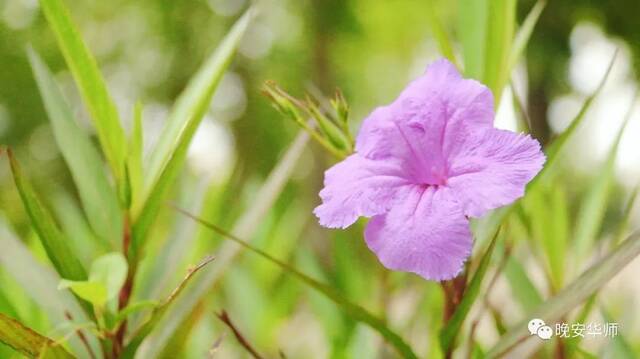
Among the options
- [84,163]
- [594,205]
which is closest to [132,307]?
[84,163]

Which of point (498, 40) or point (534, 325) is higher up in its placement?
point (498, 40)

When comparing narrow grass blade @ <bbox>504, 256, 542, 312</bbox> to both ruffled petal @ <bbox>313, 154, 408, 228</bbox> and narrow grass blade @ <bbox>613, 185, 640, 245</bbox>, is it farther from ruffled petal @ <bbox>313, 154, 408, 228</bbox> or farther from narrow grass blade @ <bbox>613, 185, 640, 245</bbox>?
ruffled petal @ <bbox>313, 154, 408, 228</bbox>

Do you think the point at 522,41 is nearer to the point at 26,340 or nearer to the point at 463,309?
the point at 463,309

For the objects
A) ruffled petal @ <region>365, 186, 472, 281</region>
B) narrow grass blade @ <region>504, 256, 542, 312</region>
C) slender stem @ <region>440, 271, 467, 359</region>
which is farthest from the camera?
narrow grass blade @ <region>504, 256, 542, 312</region>

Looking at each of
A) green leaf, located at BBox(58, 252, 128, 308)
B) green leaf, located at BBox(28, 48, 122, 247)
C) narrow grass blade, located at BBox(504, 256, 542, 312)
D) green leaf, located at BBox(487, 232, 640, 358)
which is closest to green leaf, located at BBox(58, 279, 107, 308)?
green leaf, located at BBox(58, 252, 128, 308)

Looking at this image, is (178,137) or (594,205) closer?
(178,137)

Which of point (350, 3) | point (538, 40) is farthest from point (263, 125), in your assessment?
point (538, 40)

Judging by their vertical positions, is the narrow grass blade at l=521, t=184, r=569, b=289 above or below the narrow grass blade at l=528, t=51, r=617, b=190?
below

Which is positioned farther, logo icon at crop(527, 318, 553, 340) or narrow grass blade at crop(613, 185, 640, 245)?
narrow grass blade at crop(613, 185, 640, 245)
